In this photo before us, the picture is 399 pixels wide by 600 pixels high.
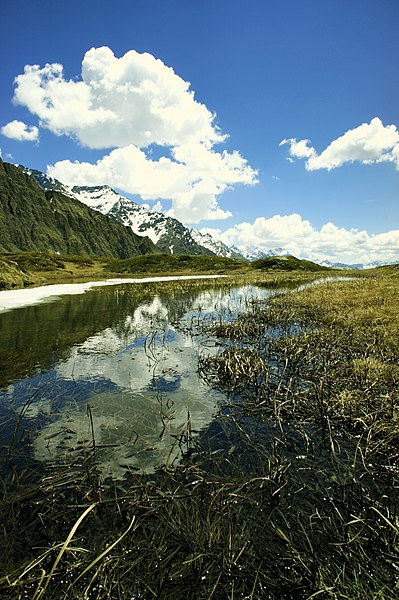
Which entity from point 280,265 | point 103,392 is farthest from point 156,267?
point 103,392

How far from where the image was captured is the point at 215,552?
16.9 feet

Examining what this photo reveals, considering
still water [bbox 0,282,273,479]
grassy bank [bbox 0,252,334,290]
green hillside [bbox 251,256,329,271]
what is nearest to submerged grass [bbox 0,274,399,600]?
still water [bbox 0,282,273,479]

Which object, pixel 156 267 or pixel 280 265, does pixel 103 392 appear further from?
pixel 280 265

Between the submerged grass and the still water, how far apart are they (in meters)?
0.62

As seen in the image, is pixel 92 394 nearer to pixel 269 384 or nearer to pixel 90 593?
pixel 269 384

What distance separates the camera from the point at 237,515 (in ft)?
19.5

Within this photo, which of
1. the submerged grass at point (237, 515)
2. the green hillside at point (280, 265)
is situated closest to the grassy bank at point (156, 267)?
the green hillside at point (280, 265)

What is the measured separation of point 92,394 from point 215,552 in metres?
8.41

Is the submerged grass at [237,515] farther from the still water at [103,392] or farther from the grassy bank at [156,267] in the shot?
the grassy bank at [156,267]

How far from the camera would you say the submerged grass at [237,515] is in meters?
4.55

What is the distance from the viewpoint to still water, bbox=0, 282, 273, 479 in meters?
8.55

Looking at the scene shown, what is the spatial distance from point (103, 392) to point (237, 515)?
7.94 metres

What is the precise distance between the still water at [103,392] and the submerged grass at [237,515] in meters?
0.62

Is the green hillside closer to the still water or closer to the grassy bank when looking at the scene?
the grassy bank
